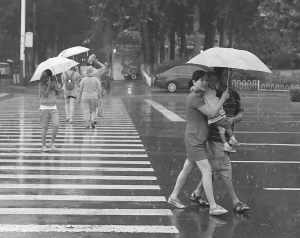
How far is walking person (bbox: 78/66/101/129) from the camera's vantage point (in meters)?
18.0

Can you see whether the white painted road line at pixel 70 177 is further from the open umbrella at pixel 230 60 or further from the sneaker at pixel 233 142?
the open umbrella at pixel 230 60

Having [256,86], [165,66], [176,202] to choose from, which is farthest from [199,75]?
[165,66]

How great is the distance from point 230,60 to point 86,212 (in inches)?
100

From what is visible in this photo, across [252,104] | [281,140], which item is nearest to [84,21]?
[252,104]

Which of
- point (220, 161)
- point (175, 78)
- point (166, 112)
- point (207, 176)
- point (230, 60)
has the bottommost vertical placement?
point (166, 112)

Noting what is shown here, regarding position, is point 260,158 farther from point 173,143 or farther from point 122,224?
point 122,224

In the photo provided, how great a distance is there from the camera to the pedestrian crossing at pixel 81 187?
7355 millimetres

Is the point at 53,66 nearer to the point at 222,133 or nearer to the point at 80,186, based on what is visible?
the point at 80,186

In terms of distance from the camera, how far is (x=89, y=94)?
58.9 feet

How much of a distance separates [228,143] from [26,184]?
334 centimetres

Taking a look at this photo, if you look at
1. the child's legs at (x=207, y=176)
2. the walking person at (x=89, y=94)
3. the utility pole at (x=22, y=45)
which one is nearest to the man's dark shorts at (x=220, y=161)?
the child's legs at (x=207, y=176)

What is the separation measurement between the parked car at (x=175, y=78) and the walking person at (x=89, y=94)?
1988 centimetres

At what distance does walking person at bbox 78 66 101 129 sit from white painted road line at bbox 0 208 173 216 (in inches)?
390

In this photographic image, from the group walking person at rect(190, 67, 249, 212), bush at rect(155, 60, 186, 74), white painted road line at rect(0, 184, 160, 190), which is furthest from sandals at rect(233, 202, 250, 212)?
bush at rect(155, 60, 186, 74)
